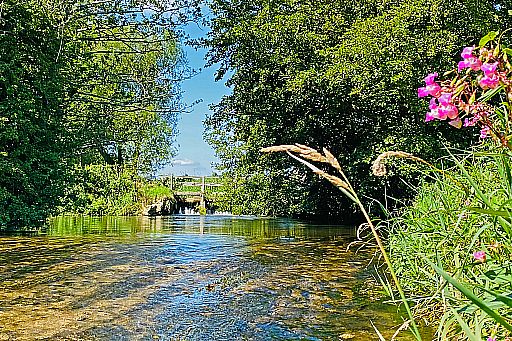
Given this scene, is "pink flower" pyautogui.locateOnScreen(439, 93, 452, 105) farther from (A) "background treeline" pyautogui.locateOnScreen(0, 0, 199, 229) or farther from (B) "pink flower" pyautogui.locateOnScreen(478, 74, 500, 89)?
(A) "background treeline" pyautogui.locateOnScreen(0, 0, 199, 229)

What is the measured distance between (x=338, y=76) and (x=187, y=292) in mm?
7488

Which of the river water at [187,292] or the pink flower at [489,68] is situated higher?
the pink flower at [489,68]

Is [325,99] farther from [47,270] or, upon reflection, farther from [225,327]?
[225,327]

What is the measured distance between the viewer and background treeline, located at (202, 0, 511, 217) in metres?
10.7

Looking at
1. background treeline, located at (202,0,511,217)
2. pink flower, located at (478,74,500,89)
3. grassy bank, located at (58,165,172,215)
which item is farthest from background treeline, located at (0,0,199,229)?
pink flower, located at (478,74,500,89)

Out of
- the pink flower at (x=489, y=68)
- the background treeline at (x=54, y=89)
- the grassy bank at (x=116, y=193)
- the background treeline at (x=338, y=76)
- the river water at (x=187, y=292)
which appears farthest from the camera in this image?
the grassy bank at (x=116, y=193)

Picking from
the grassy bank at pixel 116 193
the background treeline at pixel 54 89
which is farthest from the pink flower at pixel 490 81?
the grassy bank at pixel 116 193

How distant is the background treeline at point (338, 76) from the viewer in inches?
421

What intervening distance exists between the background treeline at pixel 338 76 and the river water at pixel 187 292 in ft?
13.4

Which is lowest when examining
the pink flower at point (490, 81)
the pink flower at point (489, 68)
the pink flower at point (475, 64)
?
the pink flower at point (490, 81)

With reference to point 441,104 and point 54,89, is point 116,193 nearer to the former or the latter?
point 54,89

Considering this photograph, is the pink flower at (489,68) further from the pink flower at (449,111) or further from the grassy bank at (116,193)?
the grassy bank at (116,193)

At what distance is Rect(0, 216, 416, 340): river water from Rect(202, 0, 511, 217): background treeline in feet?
13.4

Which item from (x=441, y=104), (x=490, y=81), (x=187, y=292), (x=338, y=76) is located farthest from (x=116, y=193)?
(x=490, y=81)
